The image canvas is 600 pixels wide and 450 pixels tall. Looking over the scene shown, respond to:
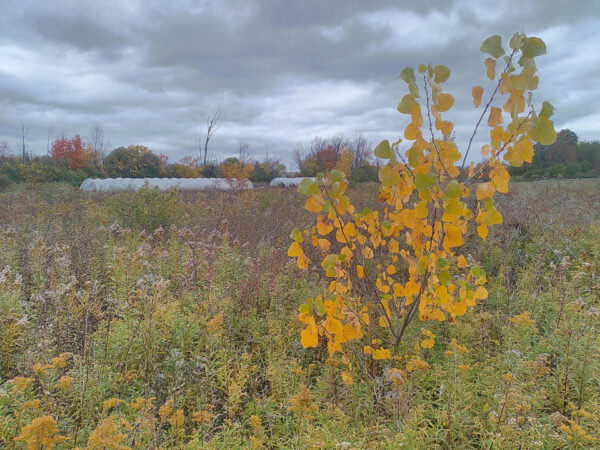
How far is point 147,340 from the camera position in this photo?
258 centimetres

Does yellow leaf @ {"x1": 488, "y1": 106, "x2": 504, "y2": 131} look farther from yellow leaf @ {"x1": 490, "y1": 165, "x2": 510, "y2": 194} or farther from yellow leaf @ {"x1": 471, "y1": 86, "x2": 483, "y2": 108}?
yellow leaf @ {"x1": 490, "y1": 165, "x2": 510, "y2": 194}

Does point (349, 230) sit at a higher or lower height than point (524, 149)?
lower

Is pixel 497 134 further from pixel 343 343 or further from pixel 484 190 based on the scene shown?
pixel 343 343

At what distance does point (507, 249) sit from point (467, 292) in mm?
4030

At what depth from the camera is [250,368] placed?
97.0 inches

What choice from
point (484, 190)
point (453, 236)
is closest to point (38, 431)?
point (453, 236)

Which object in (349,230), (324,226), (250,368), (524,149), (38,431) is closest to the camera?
(38,431)

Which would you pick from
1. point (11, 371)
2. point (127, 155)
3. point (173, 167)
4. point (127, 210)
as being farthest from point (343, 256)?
point (173, 167)

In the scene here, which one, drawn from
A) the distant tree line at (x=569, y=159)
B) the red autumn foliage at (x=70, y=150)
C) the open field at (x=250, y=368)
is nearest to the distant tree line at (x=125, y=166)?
the red autumn foliage at (x=70, y=150)

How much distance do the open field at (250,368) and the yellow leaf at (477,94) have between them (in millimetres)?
1323

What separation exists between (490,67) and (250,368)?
225cm

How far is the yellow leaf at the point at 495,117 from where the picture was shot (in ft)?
5.40

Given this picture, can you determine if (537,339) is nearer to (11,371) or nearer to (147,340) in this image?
(147,340)

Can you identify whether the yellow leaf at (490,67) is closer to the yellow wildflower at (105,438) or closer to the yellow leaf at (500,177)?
the yellow leaf at (500,177)
